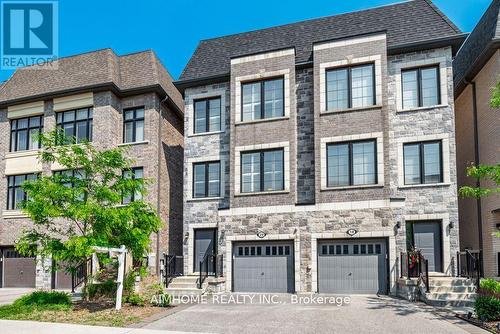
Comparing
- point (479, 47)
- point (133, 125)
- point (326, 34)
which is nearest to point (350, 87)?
point (326, 34)

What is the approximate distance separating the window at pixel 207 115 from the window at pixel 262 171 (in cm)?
239

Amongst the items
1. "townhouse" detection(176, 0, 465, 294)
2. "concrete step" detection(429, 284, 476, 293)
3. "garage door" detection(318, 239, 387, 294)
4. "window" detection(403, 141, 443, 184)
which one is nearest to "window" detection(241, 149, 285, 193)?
"townhouse" detection(176, 0, 465, 294)

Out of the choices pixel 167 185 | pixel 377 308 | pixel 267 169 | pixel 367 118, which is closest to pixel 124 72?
pixel 167 185

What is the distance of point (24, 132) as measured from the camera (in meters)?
24.4

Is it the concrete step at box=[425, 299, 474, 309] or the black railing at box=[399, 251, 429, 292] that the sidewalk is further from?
the black railing at box=[399, 251, 429, 292]

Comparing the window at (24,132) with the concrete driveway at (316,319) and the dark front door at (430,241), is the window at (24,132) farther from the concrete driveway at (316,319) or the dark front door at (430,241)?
the dark front door at (430,241)

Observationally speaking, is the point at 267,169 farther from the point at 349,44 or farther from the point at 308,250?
the point at 349,44

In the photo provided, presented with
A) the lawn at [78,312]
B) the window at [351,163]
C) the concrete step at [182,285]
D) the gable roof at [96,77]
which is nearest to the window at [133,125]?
the gable roof at [96,77]

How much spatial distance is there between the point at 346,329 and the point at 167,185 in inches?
524

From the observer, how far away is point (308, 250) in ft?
57.2

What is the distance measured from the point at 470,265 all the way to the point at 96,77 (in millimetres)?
17968

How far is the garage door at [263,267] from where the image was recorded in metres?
17.8

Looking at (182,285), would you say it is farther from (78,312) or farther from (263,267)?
(78,312)

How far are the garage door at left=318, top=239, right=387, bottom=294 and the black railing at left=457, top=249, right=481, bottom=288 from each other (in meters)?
2.55
